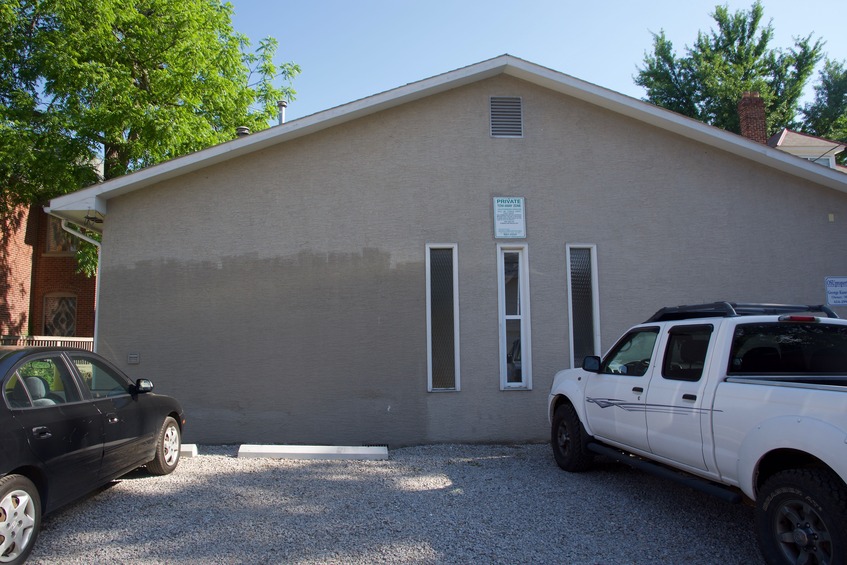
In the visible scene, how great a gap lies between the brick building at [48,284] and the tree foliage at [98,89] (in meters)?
3.93

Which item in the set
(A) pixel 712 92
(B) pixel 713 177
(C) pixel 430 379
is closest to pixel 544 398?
(C) pixel 430 379

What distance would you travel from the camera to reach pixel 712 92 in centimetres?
2925

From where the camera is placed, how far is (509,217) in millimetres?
9695

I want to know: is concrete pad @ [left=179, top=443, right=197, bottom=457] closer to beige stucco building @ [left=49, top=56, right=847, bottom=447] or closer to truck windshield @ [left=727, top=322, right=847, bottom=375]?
beige stucco building @ [left=49, top=56, right=847, bottom=447]

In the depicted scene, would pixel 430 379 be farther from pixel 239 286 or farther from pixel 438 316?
pixel 239 286

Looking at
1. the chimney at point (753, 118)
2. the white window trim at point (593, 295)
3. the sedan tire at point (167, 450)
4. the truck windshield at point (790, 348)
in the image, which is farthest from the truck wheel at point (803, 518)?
the chimney at point (753, 118)

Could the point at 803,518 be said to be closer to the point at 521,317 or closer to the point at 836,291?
the point at 521,317

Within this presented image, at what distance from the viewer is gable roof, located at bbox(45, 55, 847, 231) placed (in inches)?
355

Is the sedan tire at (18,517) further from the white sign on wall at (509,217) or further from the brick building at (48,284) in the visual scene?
the brick building at (48,284)

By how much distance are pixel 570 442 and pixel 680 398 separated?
2.26 meters

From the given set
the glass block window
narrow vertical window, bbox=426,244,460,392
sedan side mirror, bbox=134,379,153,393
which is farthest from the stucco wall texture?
the glass block window

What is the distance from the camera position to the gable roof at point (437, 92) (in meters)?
9.02

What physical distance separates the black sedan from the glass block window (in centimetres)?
1813

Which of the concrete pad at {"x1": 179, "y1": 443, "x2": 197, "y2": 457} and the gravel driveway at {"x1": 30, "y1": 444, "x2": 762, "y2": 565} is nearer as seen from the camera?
the gravel driveway at {"x1": 30, "y1": 444, "x2": 762, "y2": 565}
